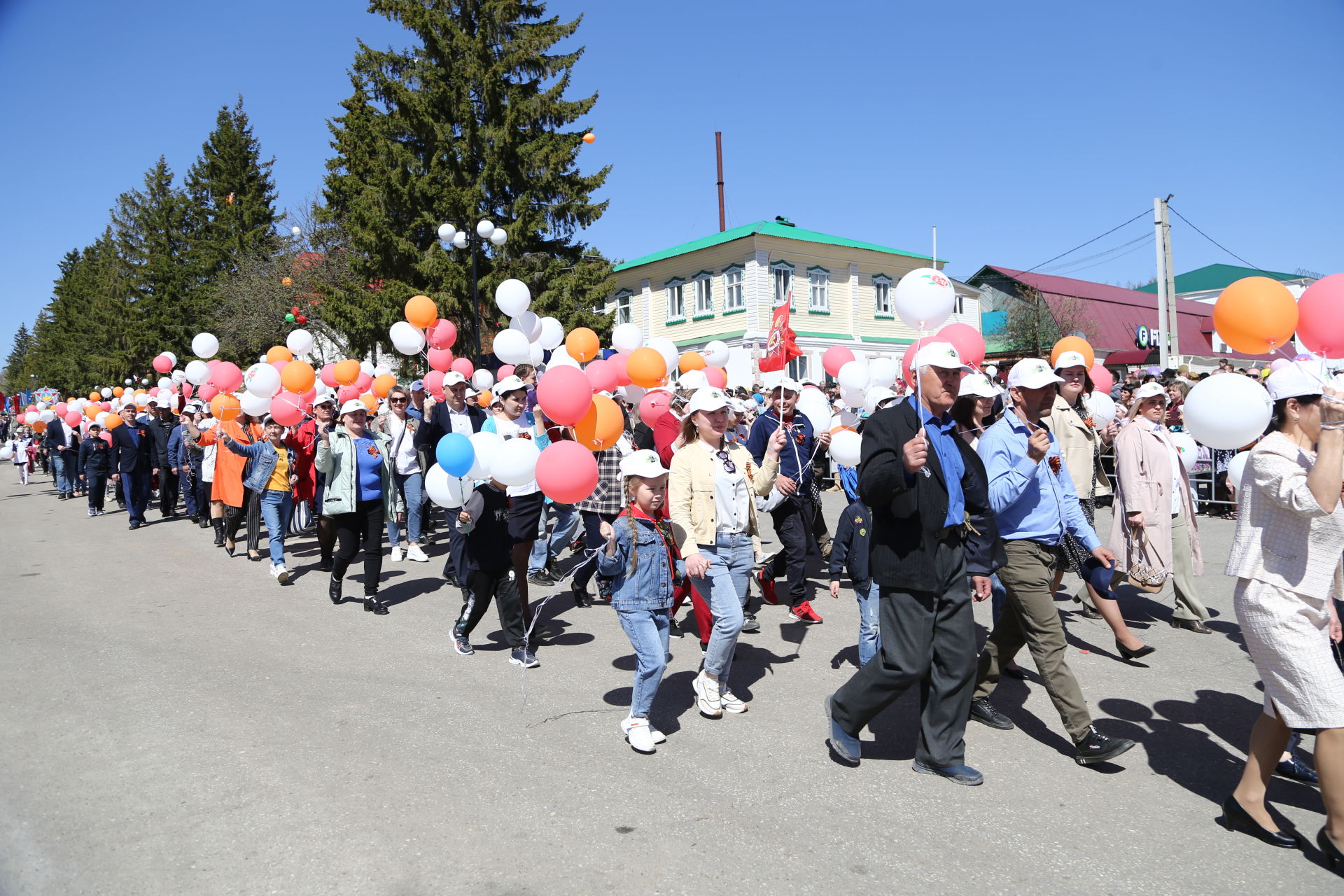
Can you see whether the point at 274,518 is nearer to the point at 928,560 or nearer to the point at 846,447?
the point at 846,447

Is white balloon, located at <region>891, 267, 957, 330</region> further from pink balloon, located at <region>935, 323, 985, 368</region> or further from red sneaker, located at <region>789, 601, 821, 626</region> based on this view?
red sneaker, located at <region>789, 601, 821, 626</region>

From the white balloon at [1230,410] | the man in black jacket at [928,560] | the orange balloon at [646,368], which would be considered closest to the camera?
the man in black jacket at [928,560]

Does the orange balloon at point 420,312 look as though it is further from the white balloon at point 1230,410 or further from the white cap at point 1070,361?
the white balloon at point 1230,410

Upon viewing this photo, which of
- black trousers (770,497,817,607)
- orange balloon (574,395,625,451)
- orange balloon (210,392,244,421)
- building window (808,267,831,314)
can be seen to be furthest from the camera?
building window (808,267,831,314)

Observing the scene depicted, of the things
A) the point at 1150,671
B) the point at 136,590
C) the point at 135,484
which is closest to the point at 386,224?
the point at 135,484

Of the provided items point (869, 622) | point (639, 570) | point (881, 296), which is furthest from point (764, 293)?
point (639, 570)

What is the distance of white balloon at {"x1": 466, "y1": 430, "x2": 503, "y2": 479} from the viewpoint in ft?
19.3

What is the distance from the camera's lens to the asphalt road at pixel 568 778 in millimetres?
3260

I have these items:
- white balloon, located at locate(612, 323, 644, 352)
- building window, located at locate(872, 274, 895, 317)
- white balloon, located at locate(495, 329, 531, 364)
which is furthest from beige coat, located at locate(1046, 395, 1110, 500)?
building window, located at locate(872, 274, 895, 317)

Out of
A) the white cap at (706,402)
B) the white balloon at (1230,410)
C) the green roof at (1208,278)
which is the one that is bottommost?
the white balloon at (1230,410)

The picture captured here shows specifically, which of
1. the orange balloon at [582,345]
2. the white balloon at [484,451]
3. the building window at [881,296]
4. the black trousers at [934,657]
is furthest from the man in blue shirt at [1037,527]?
the building window at [881,296]

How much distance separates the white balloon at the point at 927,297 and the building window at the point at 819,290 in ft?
95.5

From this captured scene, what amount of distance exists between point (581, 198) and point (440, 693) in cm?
2244

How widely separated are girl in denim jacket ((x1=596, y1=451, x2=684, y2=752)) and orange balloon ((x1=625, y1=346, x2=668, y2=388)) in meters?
2.92
